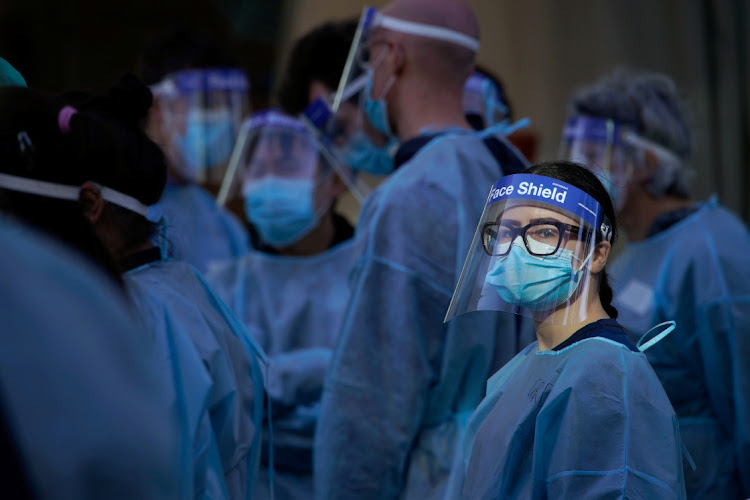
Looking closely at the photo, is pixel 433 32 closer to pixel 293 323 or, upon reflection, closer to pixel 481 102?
pixel 481 102

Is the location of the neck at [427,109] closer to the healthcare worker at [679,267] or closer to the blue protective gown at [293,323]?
the healthcare worker at [679,267]

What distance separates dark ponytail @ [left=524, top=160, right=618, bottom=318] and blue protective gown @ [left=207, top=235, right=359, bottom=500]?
4.22 ft

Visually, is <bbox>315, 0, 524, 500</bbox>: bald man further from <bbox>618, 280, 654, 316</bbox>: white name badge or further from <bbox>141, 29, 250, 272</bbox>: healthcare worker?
<bbox>141, 29, 250, 272</bbox>: healthcare worker

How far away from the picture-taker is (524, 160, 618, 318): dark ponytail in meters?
1.80

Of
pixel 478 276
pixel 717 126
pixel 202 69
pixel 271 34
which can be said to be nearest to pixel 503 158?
pixel 478 276

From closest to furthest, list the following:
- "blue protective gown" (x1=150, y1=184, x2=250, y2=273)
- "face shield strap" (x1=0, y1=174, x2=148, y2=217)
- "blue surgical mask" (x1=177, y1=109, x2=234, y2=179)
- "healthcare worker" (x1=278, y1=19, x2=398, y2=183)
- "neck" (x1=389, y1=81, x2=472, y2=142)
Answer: "face shield strap" (x1=0, y1=174, x2=148, y2=217) → "neck" (x1=389, y1=81, x2=472, y2=142) → "healthcare worker" (x1=278, y1=19, x2=398, y2=183) → "blue protective gown" (x1=150, y1=184, x2=250, y2=273) → "blue surgical mask" (x1=177, y1=109, x2=234, y2=179)

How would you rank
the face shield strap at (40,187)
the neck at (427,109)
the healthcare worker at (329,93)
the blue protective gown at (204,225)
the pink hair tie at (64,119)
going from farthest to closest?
the blue protective gown at (204,225), the healthcare worker at (329,93), the neck at (427,109), the pink hair tie at (64,119), the face shield strap at (40,187)

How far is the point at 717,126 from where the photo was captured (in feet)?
17.4

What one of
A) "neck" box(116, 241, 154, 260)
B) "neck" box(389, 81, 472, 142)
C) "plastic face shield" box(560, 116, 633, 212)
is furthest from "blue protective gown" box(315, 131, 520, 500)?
"plastic face shield" box(560, 116, 633, 212)

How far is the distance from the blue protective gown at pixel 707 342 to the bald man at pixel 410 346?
897 mm

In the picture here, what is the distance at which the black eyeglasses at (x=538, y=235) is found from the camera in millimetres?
1727

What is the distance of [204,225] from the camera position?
4227mm

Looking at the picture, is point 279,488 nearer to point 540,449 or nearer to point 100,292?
point 540,449

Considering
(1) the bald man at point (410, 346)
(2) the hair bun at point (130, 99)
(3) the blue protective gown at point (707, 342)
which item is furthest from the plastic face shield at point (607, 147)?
(2) the hair bun at point (130, 99)
